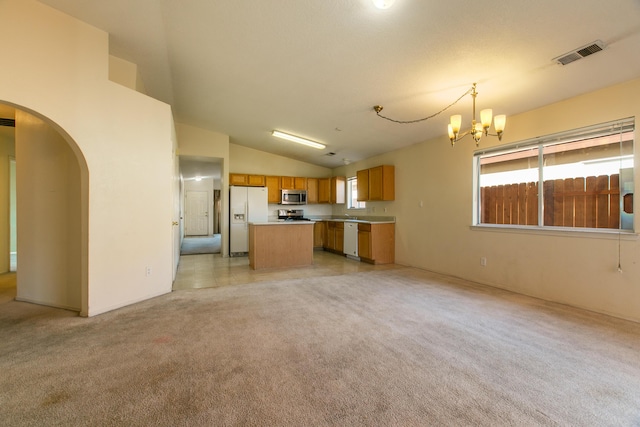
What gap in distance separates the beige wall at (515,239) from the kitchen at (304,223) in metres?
0.44

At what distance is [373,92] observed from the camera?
12.1ft

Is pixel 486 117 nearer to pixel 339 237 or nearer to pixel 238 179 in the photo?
pixel 339 237

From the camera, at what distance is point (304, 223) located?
5688mm

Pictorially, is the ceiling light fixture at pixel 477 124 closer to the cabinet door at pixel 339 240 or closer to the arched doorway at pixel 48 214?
the cabinet door at pixel 339 240

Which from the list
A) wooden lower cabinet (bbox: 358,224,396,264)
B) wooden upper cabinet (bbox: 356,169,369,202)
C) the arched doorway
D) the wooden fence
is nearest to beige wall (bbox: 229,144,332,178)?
wooden upper cabinet (bbox: 356,169,369,202)

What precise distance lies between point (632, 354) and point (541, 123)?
2713 millimetres

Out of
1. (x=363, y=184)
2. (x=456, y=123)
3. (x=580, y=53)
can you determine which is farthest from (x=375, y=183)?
(x=580, y=53)

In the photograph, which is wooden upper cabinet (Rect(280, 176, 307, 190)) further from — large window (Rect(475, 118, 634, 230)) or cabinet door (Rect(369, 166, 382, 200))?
large window (Rect(475, 118, 634, 230))

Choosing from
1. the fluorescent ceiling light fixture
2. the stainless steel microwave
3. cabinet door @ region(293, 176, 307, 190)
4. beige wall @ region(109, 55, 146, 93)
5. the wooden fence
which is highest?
beige wall @ region(109, 55, 146, 93)

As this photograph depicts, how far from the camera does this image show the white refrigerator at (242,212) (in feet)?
22.6

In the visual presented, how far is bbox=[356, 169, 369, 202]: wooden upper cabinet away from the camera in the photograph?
6473mm

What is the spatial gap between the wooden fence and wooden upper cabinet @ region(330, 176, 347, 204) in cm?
399

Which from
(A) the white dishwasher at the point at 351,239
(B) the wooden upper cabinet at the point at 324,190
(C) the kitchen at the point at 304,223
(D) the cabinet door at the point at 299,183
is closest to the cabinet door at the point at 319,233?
(C) the kitchen at the point at 304,223

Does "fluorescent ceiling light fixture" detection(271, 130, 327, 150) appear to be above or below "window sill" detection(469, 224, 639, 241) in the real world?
above
